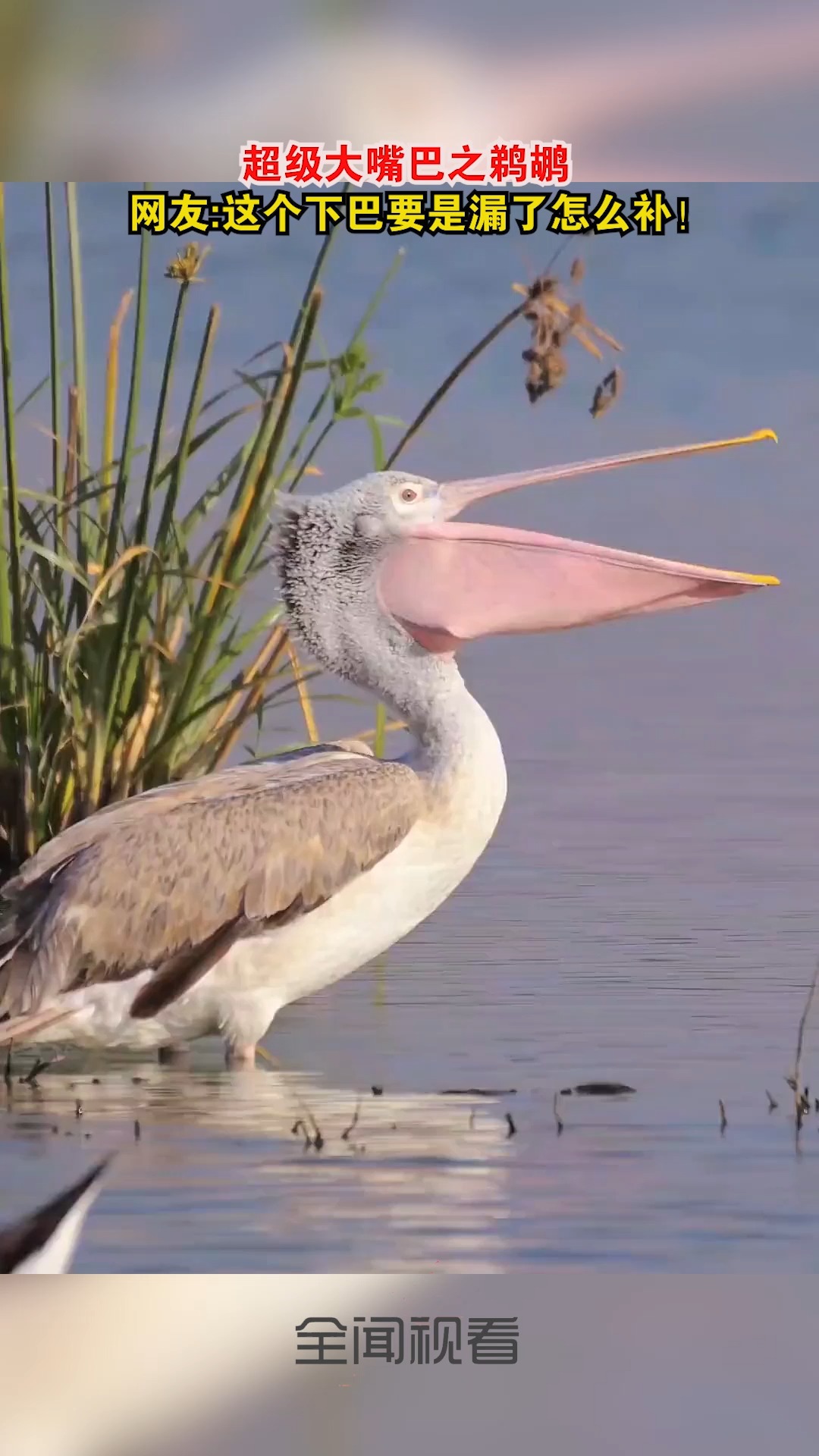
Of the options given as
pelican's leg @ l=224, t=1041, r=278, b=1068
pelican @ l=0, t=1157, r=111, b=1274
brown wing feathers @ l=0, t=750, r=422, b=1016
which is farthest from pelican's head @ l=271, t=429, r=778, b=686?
pelican @ l=0, t=1157, r=111, b=1274

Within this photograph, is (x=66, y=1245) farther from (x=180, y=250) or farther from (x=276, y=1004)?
(x=180, y=250)

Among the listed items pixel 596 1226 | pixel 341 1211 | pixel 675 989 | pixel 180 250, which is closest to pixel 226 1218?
pixel 341 1211

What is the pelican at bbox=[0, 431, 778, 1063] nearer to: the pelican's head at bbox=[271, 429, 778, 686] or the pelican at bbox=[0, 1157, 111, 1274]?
the pelican's head at bbox=[271, 429, 778, 686]

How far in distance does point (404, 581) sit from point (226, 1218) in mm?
2273

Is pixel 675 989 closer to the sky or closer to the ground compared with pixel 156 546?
closer to the ground

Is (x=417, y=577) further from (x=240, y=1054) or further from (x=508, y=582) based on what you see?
(x=240, y=1054)

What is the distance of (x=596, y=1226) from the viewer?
6.33 m

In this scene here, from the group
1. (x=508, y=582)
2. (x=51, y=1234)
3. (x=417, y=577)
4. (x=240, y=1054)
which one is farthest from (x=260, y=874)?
(x=51, y=1234)

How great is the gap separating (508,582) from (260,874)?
3.49 ft

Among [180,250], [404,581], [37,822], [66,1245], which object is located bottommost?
[66,1245]

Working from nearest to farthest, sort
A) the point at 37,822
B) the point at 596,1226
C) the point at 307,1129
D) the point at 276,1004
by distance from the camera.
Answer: the point at 596,1226, the point at 307,1129, the point at 276,1004, the point at 37,822

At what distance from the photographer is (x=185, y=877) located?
779 cm

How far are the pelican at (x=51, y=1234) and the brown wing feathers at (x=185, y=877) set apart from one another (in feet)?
3.66

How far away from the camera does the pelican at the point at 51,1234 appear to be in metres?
6.43
